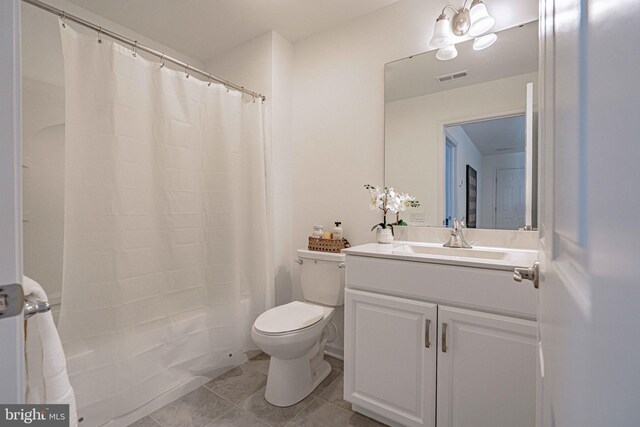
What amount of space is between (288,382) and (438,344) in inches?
35.8

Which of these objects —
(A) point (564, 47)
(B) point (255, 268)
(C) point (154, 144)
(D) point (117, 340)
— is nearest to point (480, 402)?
(A) point (564, 47)

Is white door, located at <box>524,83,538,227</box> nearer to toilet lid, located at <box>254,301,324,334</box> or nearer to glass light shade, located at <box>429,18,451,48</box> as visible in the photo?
glass light shade, located at <box>429,18,451,48</box>

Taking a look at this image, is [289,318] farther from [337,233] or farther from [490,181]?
[490,181]

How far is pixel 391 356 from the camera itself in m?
1.43

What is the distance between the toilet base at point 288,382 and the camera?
5.49 ft

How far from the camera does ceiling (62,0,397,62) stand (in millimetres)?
2016

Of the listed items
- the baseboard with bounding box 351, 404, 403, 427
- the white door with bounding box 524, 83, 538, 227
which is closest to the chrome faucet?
the white door with bounding box 524, 83, 538, 227

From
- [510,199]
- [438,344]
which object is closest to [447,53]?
[510,199]

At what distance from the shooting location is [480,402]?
1.21 m

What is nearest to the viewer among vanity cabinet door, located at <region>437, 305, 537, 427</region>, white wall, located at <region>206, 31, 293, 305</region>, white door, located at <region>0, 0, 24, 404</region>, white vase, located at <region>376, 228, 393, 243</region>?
white door, located at <region>0, 0, 24, 404</region>

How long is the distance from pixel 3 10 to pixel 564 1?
2.91 ft

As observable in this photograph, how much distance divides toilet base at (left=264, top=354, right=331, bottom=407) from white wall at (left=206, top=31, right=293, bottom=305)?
73cm

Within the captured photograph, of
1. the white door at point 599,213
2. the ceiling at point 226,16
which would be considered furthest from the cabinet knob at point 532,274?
the ceiling at point 226,16

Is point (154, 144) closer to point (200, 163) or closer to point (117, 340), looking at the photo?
point (200, 163)
